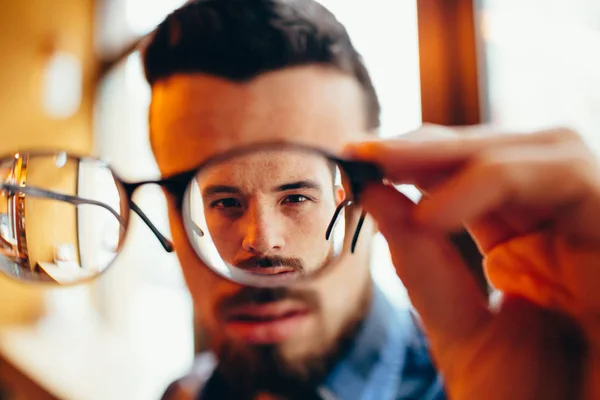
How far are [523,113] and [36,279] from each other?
0.61 meters

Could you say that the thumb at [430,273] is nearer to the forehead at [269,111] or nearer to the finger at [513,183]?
the finger at [513,183]

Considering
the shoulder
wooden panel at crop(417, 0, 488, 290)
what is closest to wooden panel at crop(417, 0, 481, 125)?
wooden panel at crop(417, 0, 488, 290)

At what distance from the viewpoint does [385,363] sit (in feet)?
1.76

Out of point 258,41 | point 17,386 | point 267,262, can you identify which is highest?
point 258,41

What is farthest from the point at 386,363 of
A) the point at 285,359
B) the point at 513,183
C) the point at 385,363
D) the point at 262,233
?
the point at 513,183

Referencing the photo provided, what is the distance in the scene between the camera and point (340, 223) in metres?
0.37

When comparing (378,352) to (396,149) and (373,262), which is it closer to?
(373,262)

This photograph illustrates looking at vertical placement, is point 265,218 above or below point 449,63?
below

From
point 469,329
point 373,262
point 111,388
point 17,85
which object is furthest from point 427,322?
point 17,85

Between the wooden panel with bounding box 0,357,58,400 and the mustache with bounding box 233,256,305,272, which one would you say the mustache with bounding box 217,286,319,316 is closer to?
the mustache with bounding box 233,256,305,272

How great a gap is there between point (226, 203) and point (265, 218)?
1.7 inches

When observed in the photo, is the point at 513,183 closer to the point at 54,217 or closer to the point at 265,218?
the point at 265,218

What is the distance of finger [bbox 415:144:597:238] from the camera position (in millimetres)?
243

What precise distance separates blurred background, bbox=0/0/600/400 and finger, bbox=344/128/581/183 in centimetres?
30
